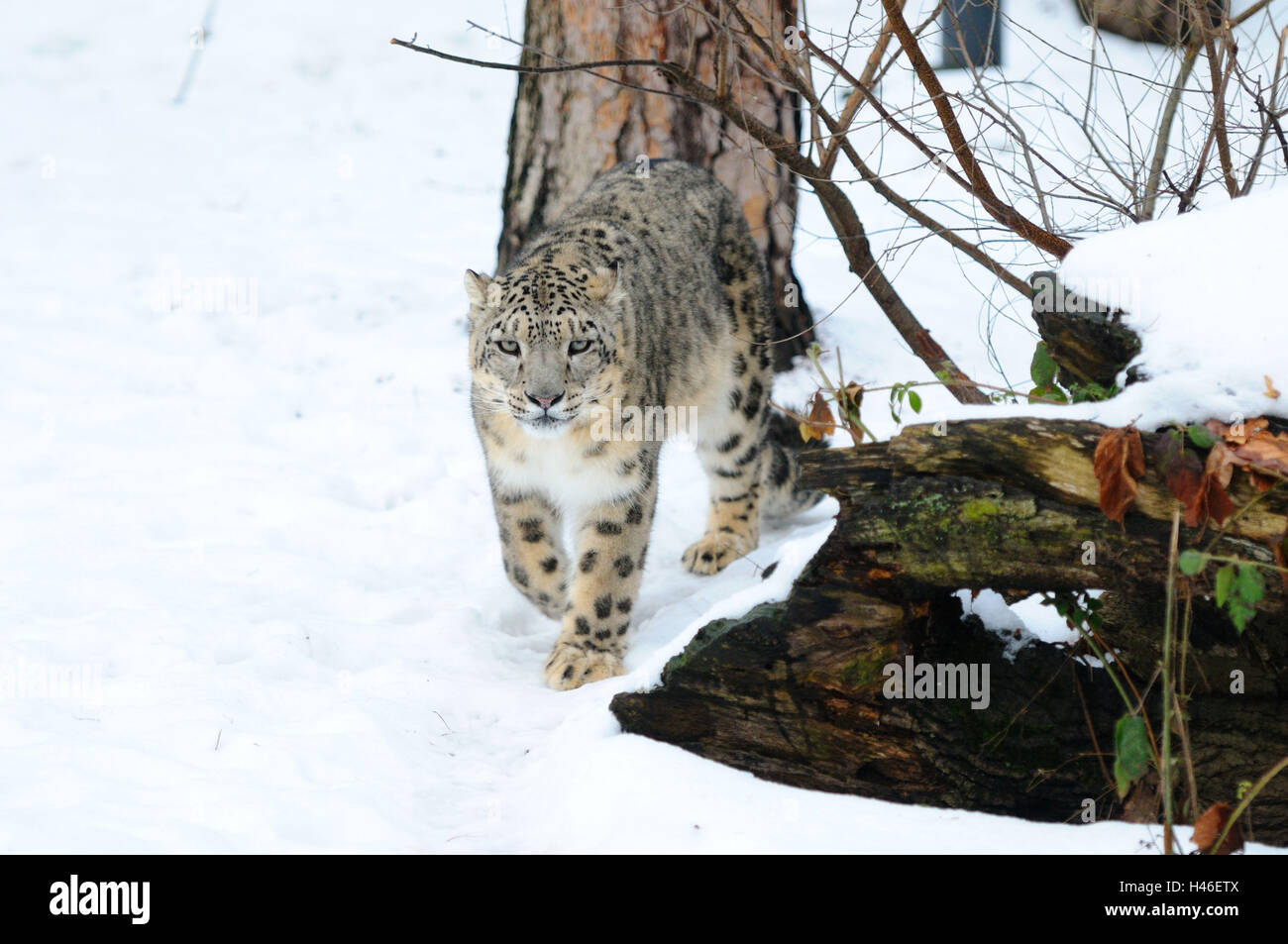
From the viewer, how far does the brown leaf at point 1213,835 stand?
10.6 feet

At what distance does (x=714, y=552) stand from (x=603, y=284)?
2.01m

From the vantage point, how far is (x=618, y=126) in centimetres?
766

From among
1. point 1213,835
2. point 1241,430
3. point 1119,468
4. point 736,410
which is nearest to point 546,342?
point 736,410

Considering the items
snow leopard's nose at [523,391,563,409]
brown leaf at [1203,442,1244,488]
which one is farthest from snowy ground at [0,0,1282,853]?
snow leopard's nose at [523,391,563,409]

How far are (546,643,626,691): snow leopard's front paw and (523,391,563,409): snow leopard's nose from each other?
115 cm

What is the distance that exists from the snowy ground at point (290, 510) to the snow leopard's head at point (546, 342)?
1.17m

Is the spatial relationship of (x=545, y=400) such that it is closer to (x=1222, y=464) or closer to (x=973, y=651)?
(x=973, y=651)

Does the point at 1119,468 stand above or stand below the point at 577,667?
above

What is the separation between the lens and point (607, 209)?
21.2ft

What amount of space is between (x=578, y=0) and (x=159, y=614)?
169 inches

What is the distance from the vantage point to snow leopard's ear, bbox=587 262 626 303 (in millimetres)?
5582

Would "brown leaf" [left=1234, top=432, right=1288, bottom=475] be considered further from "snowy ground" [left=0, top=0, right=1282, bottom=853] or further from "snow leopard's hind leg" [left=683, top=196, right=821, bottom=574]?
"snow leopard's hind leg" [left=683, top=196, right=821, bottom=574]

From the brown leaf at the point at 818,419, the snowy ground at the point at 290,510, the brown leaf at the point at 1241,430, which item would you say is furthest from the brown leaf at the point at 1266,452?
the brown leaf at the point at 818,419
